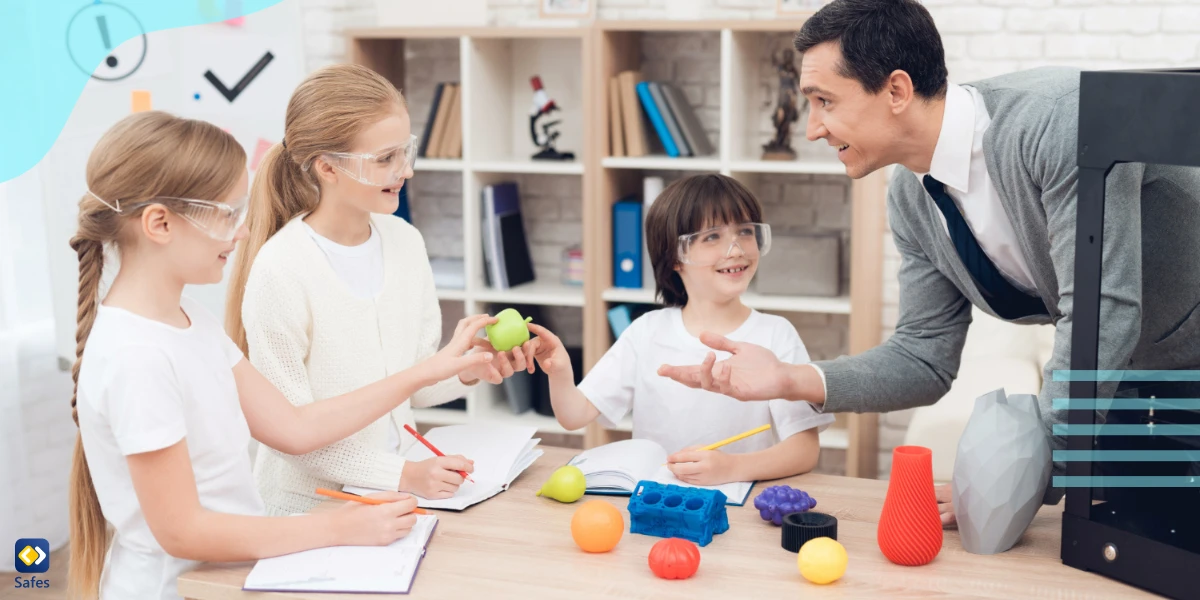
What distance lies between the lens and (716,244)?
228 cm

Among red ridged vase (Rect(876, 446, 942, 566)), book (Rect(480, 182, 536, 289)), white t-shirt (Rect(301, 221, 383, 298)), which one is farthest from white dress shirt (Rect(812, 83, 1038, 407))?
book (Rect(480, 182, 536, 289))

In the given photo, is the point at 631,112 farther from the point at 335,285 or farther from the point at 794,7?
the point at 335,285

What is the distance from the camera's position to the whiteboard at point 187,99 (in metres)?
3.14

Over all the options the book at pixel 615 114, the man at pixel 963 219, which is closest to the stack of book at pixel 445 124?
the book at pixel 615 114

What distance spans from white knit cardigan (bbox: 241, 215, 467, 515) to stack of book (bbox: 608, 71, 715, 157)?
1708 millimetres

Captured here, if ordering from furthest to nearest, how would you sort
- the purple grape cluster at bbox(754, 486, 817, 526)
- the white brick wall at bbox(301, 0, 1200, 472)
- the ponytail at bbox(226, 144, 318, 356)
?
the white brick wall at bbox(301, 0, 1200, 472) < the ponytail at bbox(226, 144, 318, 356) < the purple grape cluster at bbox(754, 486, 817, 526)

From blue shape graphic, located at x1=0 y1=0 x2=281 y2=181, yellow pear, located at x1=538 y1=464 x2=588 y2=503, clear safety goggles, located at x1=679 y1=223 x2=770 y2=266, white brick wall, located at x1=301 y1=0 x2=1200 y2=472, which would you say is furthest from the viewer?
white brick wall, located at x1=301 y1=0 x2=1200 y2=472

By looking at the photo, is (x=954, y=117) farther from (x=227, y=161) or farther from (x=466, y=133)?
(x=466, y=133)

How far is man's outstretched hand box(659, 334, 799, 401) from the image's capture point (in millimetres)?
1879

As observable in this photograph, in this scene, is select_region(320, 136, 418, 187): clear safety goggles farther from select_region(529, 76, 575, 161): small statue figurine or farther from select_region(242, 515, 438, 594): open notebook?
select_region(529, 76, 575, 161): small statue figurine


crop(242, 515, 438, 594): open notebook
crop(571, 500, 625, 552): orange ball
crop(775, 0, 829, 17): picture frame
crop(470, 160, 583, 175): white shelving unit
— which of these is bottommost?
crop(242, 515, 438, 594): open notebook

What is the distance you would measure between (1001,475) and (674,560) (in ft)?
1.61

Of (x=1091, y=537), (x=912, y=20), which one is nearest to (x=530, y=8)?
(x=912, y=20)

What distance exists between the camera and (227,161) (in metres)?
1.55
